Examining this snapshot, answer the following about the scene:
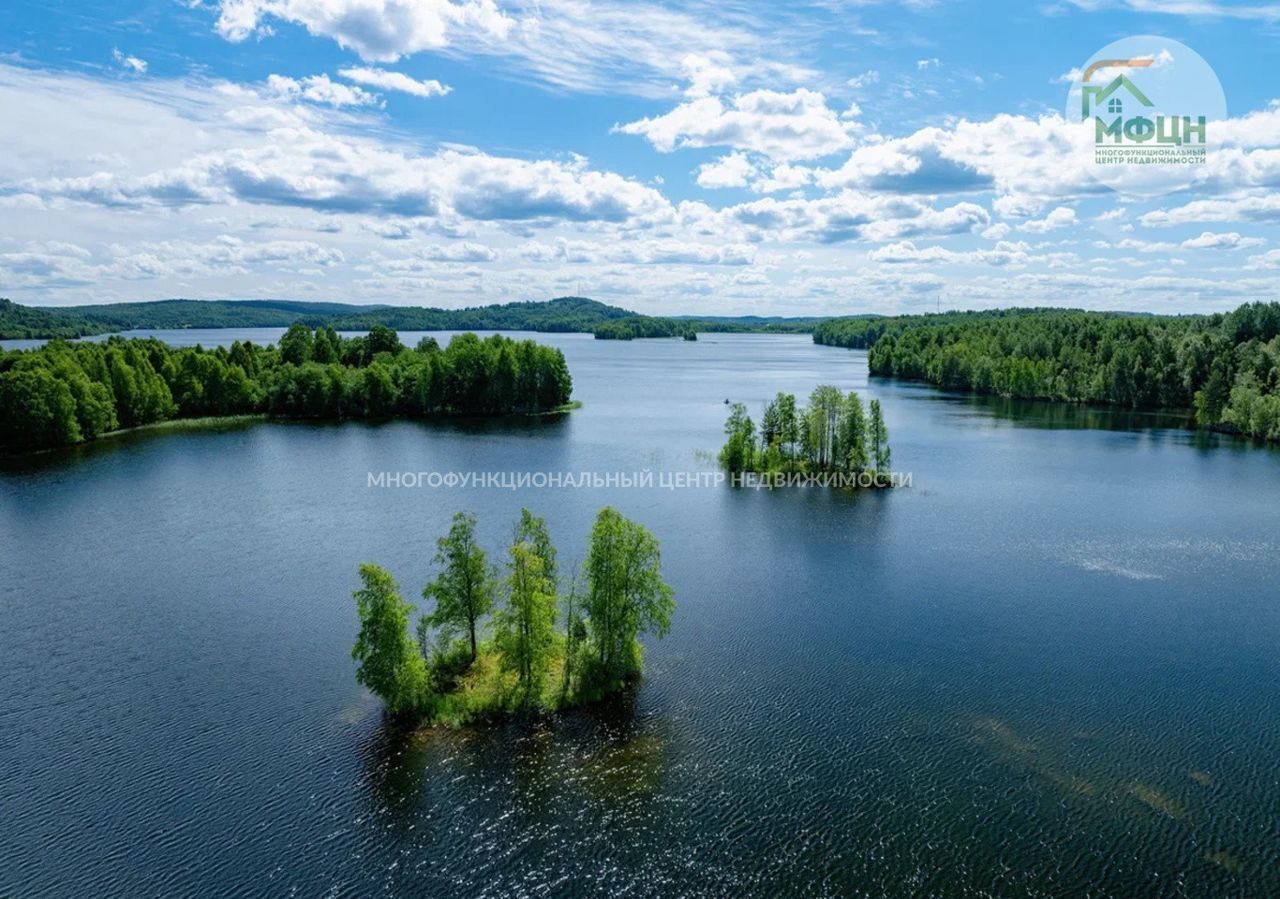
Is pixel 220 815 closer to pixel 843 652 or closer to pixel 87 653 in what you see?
pixel 87 653

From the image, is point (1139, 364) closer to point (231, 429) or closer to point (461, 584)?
point (461, 584)

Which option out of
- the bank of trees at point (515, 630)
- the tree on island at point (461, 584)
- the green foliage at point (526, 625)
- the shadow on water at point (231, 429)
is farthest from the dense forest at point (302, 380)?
the green foliage at point (526, 625)

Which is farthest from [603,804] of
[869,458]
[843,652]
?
[869,458]

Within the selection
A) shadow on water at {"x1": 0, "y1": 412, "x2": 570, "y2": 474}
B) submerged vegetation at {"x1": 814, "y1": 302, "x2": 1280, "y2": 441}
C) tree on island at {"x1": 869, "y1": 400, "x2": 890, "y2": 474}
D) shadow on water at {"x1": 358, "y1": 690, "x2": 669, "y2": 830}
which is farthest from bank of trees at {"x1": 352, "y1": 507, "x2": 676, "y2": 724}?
submerged vegetation at {"x1": 814, "y1": 302, "x2": 1280, "y2": 441}

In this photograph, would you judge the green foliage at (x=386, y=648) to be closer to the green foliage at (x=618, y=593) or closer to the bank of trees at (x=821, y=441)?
the green foliage at (x=618, y=593)

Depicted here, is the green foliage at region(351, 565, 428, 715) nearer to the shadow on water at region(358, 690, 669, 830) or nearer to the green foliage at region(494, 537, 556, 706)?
the shadow on water at region(358, 690, 669, 830)

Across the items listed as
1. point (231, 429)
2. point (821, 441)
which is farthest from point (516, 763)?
point (231, 429)
